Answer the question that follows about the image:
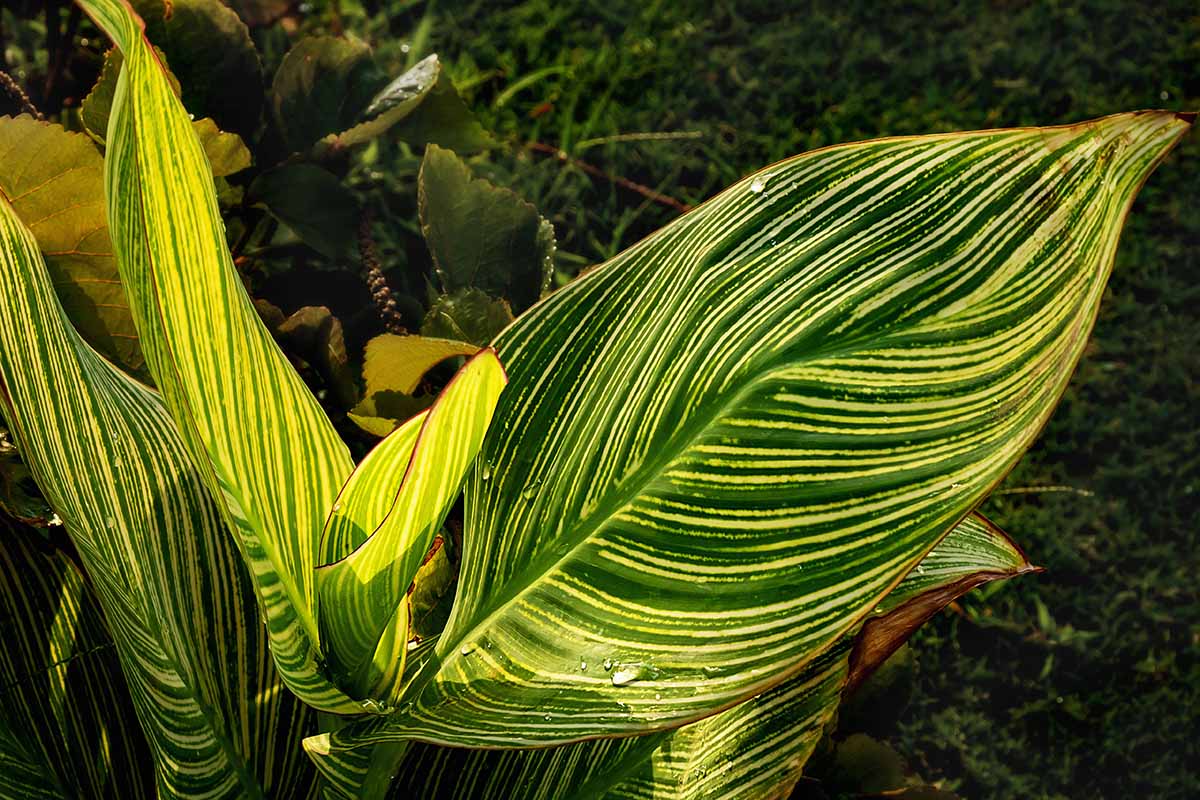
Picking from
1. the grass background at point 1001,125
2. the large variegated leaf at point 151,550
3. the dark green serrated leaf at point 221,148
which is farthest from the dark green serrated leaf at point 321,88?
the grass background at point 1001,125

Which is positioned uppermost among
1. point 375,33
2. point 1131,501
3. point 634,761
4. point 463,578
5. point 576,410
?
point 375,33

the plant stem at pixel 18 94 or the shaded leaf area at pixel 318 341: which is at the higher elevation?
the plant stem at pixel 18 94

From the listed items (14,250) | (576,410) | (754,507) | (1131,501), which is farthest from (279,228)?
(1131,501)

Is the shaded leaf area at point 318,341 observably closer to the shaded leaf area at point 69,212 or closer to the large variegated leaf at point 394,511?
the shaded leaf area at point 69,212

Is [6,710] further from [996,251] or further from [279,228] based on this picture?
[996,251]

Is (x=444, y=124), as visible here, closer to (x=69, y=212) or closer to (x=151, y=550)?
(x=69, y=212)
